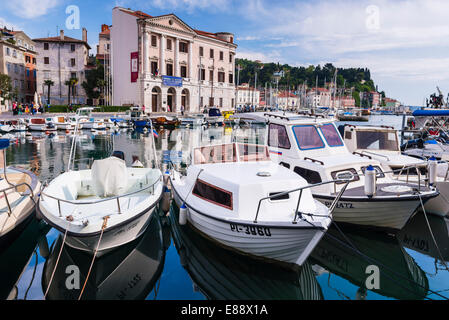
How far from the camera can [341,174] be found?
32.4 feet

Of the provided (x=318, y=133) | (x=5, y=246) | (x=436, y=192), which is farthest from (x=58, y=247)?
(x=436, y=192)

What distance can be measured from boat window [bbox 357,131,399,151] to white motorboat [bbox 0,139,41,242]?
1178cm

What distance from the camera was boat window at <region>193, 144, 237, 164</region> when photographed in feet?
32.3

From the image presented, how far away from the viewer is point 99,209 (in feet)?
29.2

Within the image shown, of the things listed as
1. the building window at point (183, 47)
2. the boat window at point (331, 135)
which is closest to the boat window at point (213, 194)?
the boat window at point (331, 135)

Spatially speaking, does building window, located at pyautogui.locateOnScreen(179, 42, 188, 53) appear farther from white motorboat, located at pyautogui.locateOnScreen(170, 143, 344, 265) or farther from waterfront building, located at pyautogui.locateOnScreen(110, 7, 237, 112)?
white motorboat, located at pyautogui.locateOnScreen(170, 143, 344, 265)

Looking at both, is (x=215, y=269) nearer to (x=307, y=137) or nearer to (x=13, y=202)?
(x=307, y=137)

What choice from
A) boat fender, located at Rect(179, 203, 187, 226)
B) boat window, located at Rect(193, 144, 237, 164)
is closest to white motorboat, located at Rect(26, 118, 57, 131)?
boat window, located at Rect(193, 144, 237, 164)

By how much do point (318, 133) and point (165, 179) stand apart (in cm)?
558

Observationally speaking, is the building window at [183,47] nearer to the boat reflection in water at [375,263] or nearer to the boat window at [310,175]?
the boat window at [310,175]

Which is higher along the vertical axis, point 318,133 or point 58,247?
point 318,133
